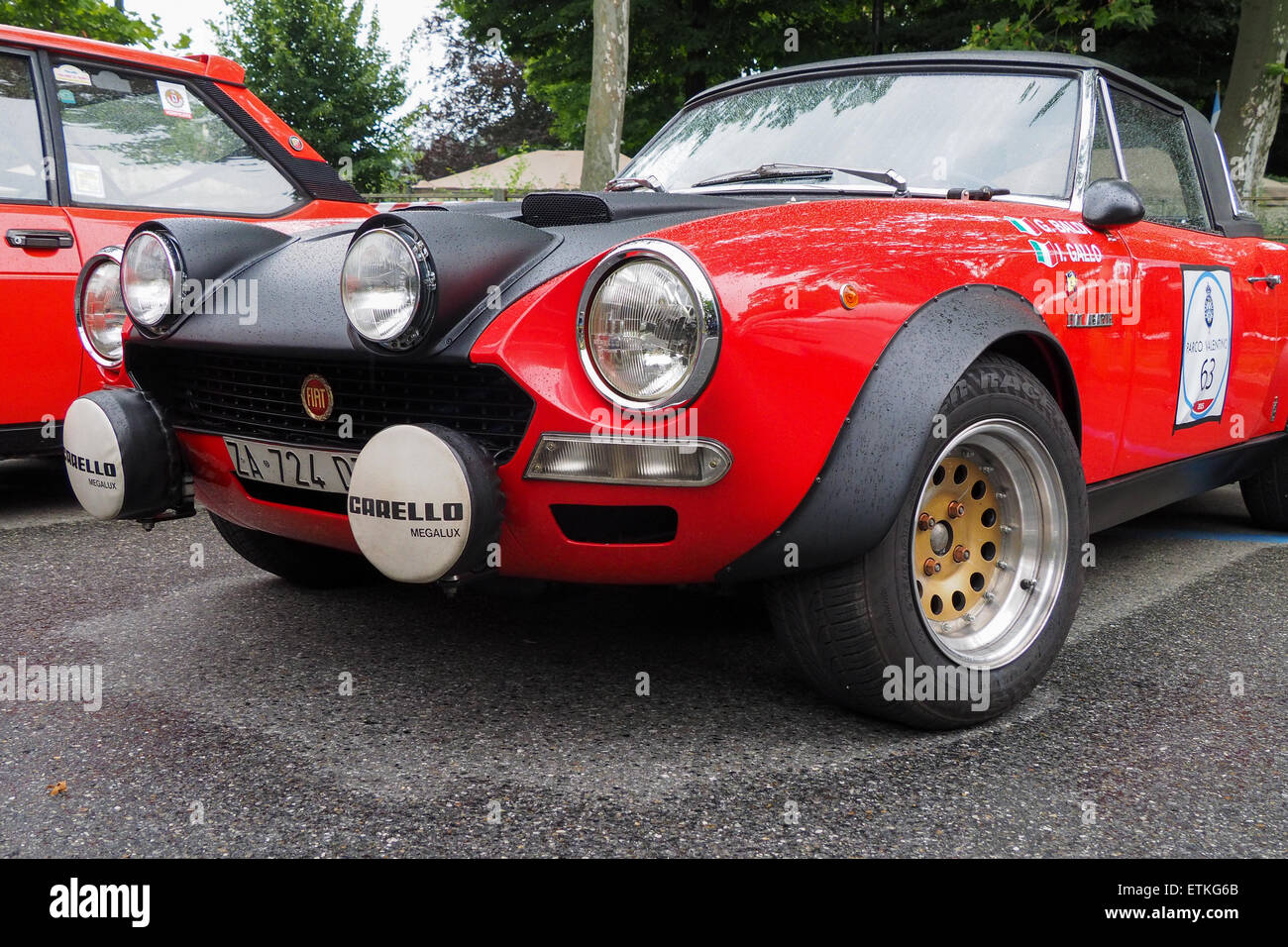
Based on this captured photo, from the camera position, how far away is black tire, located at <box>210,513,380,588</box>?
127 inches

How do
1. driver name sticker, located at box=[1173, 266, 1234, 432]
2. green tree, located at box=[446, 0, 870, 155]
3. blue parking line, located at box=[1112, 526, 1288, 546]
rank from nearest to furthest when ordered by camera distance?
driver name sticker, located at box=[1173, 266, 1234, 432], blue parking line, located at box=[1112, 526, 1288, 546], green tree, located at box=[446, 0, 870, 155]

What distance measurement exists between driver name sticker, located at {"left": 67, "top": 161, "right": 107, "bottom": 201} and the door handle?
0.24 meters

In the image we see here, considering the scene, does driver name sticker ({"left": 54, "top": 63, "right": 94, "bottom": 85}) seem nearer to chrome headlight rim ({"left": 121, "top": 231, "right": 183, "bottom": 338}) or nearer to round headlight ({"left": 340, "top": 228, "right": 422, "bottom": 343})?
chrome headlight rim ({"left": 121, "top": 231, "right": 183, "bottom": 338})

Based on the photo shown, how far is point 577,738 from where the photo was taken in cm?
229

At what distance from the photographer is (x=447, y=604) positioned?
318 centimetres

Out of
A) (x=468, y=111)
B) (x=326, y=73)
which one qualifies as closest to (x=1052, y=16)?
(x=326, y=73)

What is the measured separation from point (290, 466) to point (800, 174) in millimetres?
1533

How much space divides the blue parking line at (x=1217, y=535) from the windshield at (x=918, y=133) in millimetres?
1895

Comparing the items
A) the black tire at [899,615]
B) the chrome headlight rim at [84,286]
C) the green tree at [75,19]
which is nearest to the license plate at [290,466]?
the chrome headlight rim at [84,286]

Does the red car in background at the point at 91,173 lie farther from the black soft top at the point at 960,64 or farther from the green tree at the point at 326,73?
the green tree at the point at 326,73

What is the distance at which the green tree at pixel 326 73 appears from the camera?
79.0 feet

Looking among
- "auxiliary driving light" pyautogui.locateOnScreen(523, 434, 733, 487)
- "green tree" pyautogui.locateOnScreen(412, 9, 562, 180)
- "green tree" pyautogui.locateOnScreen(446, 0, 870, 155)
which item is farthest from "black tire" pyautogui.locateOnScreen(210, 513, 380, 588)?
"green tree" pyautogui.locateOnScreen(412, 9, 562, 180)

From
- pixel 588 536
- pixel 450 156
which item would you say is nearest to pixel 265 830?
pixel 588 536

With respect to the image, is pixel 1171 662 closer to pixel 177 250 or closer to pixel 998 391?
pixel 998 391
